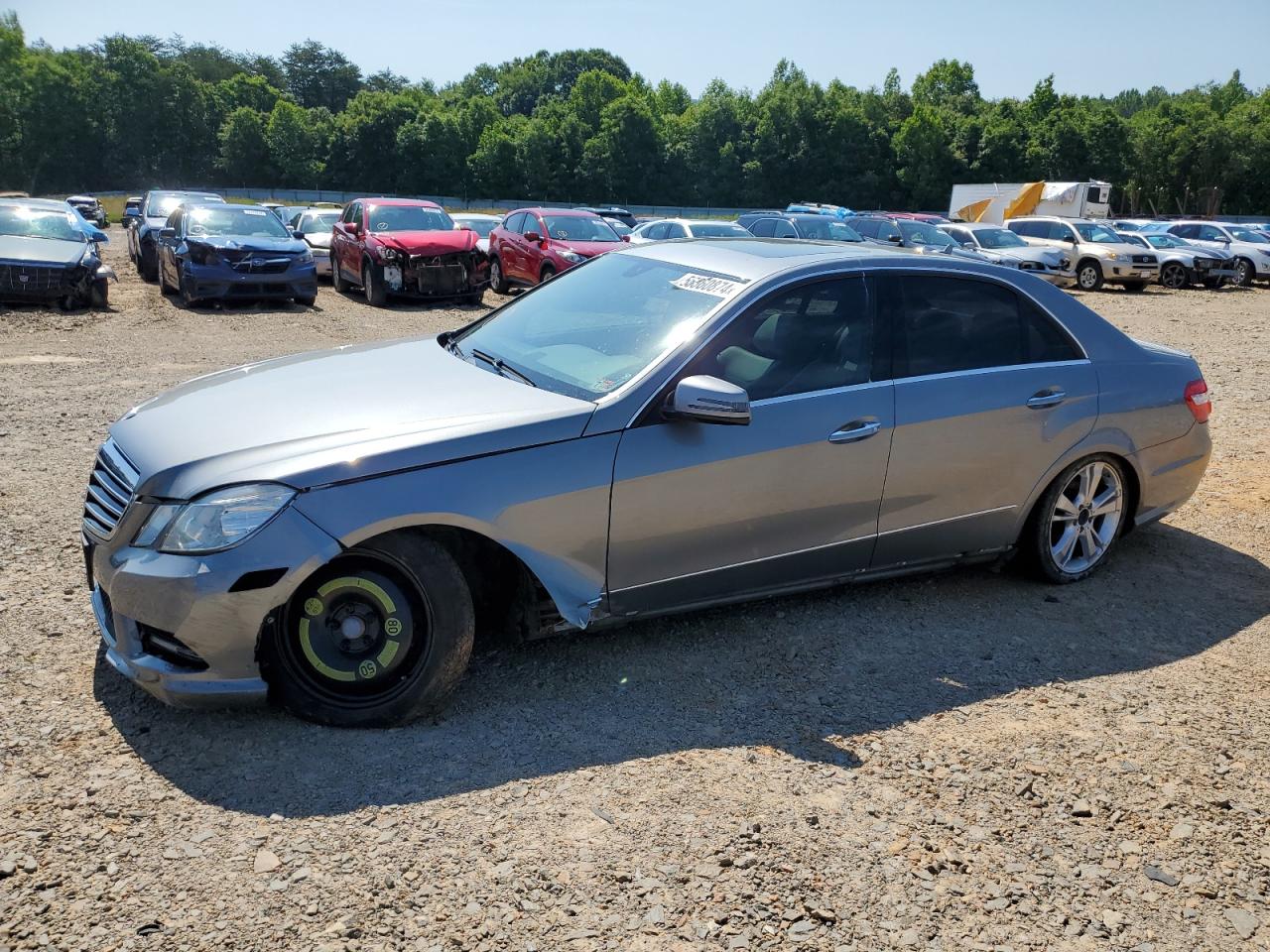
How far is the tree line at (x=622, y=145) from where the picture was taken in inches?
3012

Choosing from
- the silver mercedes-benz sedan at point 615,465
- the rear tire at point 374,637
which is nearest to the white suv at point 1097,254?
the silver mercedes-benz sedan at point 615,465

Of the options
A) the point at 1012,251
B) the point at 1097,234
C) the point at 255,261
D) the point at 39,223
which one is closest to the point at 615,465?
the point at 255,261

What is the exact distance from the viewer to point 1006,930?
2.67 meters

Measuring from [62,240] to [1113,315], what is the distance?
1816 centimetres

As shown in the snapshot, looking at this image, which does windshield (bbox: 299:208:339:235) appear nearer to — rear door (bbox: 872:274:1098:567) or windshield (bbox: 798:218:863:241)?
windshield (bbox: 798:218:863:241)

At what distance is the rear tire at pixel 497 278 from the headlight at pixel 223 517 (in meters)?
15.9

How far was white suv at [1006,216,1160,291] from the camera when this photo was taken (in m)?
24.0

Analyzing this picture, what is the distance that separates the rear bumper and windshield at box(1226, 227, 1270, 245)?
27.7 metres

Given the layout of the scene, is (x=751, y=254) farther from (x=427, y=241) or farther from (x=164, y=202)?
(x=164, y=202)

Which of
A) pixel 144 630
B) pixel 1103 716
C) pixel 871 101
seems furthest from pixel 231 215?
pixel 871 101

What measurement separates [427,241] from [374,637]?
14.0m

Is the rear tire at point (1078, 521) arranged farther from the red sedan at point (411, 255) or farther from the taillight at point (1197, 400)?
the red sedan at point (411, 255)

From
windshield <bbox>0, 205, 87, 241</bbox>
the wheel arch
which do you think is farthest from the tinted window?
windshield <bbox>0, 205, 87, 241</bbox>

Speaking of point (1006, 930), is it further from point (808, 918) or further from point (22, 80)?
point (22, 80)
